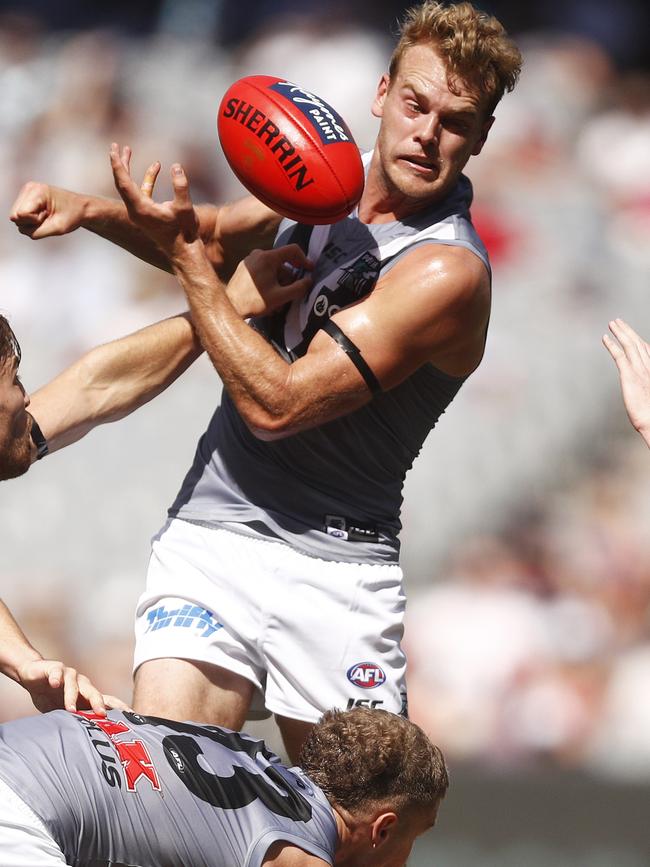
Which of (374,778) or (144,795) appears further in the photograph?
(374,778)

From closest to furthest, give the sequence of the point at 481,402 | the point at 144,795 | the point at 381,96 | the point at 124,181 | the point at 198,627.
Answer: the point at 144,795 → the point at 124,181 → the point at 198,627 → the point at 381,96 → the point at 481,402

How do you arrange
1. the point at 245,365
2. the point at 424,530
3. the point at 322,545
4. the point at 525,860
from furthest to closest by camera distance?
the point at 424,530 → the point at 525,860 → the point at 322,545 → the point at 245,365

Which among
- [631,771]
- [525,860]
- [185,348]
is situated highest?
[185,348]

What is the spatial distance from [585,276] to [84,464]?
2176 millimetres

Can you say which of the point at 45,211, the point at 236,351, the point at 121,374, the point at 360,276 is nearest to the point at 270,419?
the point at 236,351

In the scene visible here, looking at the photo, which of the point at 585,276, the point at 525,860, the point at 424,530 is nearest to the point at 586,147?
the point at 585,276

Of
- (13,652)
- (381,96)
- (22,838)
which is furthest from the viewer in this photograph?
(381,96)

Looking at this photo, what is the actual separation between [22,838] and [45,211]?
1447mm

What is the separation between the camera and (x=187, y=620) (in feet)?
9.11

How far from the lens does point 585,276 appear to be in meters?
4.93

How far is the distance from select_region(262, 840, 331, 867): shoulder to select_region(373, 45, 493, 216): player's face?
4.82ft

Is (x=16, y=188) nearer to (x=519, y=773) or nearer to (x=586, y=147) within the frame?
(x=586, y=147)

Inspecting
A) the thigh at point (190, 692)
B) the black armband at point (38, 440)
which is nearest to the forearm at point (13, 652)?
the thigh at point (190, 692)

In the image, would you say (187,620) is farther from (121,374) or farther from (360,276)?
(360,276)
